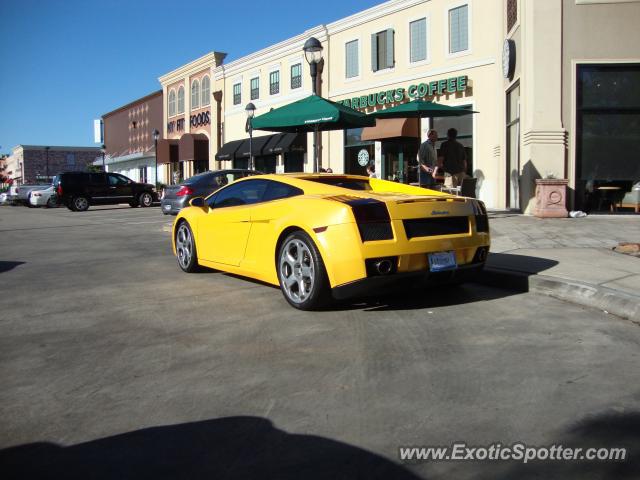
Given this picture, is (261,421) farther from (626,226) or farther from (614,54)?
(614,54)

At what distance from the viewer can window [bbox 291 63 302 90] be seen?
1053 inches

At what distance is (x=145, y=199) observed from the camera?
26125 millimetres

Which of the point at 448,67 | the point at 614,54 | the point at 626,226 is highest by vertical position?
the point at 448,67

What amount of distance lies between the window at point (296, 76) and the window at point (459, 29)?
8915mm

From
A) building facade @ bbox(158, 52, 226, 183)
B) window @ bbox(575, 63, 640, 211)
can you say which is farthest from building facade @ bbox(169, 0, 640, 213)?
building facade @ bbox(158, 52, 226, 183)

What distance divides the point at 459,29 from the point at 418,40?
180 cm

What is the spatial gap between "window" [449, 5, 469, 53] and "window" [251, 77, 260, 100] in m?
12.8

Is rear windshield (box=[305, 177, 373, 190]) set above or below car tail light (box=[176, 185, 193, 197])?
below

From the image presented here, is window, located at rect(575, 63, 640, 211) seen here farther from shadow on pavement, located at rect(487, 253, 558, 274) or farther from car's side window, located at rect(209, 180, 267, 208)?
car's side window, located at rect(209, 180, 267, 208)

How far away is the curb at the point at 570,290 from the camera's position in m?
5.02

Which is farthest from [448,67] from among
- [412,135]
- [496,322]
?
[496,322]

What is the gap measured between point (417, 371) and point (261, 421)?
3.84 ft

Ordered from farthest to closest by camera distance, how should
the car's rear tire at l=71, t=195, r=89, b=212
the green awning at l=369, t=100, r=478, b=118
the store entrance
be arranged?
the car's rear tire at l=71, t=195, r=89, b=212
the store entrance
the green awning at l=369, t=100, r=478, b=118

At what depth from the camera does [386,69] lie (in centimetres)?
2198
